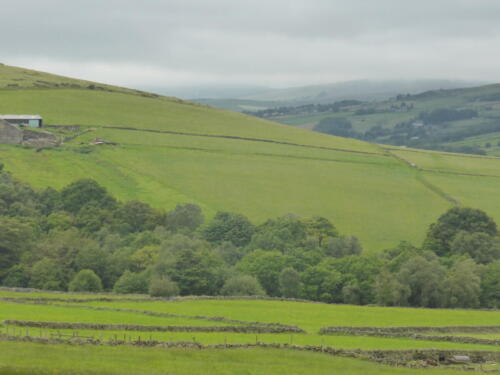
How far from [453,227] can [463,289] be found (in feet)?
89.4

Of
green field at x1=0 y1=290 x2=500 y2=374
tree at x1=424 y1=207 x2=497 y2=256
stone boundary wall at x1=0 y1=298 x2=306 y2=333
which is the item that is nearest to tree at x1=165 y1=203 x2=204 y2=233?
A: tree at x1=424 y1=207 x2=497 y2=256

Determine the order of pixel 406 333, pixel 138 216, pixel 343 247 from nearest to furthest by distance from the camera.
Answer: pixel 406 333, pixel 343 247, pixel 138 216

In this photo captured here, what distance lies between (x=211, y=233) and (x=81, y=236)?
16.2 m

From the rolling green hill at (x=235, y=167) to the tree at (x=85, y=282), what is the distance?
1334 inches

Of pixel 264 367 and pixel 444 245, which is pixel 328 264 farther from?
pixel 264 367

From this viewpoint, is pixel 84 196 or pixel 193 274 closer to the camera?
pixel 193 274

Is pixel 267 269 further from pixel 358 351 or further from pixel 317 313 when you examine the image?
pixel 358 351

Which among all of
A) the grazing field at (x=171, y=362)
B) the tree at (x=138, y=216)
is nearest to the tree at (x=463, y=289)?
the grazing field at (x=171, y=362)

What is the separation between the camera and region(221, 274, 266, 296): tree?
238 ft

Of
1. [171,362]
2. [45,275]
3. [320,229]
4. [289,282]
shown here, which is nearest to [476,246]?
[320,229]

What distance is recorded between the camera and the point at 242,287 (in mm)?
72875

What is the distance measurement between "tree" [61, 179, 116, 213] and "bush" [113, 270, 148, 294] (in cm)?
3145

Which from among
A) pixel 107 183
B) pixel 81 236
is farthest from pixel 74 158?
pixel 81 236

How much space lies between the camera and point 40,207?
4237 inches
